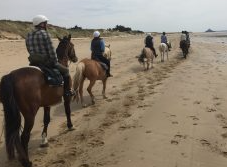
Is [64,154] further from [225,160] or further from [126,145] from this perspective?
[225,160]

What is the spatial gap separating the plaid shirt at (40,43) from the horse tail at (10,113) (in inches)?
46.5

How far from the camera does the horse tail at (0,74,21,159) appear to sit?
21.9 ft

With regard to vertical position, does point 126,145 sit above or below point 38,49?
below

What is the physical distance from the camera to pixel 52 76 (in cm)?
765

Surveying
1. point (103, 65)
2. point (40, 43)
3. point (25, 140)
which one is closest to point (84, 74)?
point (103, 65)

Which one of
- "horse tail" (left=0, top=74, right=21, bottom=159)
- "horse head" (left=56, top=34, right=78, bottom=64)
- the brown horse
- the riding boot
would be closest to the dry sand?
the brown horse

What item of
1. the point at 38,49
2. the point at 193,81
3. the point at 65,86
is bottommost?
the point at 193,81

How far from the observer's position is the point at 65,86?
870 cm

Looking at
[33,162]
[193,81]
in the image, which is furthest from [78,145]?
[193,81]

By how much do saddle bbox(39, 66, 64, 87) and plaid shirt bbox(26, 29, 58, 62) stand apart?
1.06 ft

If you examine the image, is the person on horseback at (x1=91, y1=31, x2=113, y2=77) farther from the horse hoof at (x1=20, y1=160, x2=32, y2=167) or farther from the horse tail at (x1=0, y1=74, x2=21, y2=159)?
the horse hoof at (x1=20, y1=160, x2=32, y2=167)

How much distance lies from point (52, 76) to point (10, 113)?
1252mm

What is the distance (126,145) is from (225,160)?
1856mm

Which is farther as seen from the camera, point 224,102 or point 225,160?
point 224,102
